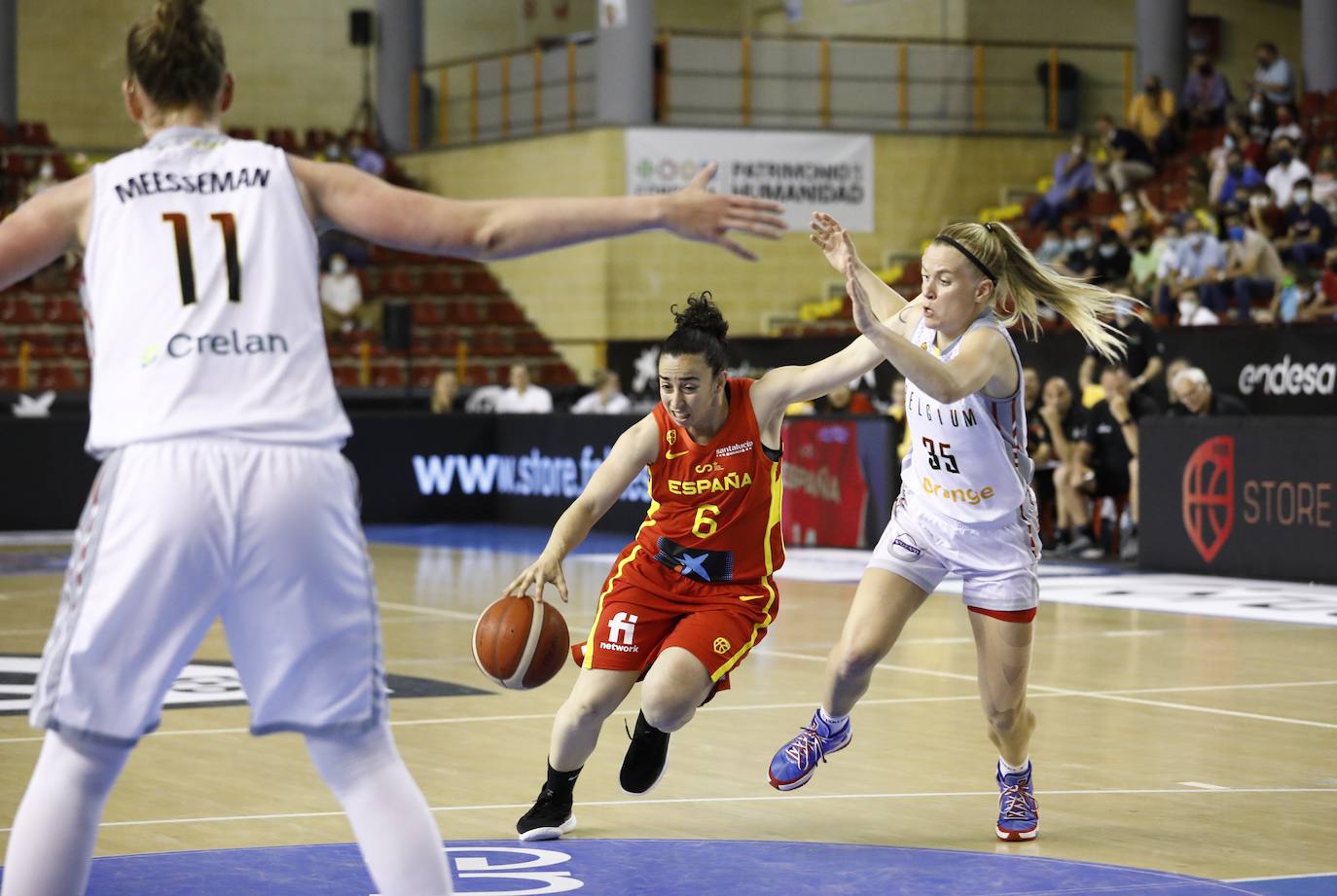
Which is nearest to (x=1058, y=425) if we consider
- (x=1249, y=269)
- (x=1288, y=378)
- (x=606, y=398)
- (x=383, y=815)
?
(x=1288, y=378)

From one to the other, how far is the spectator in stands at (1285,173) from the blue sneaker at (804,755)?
52.7 ft

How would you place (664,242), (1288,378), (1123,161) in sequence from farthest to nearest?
1. (664,242)
2. (1123,161)
3. (1288,378)

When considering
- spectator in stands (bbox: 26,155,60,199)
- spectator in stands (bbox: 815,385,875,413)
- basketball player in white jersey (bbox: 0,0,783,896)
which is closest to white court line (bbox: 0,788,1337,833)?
basketball player in white jersey (bbox: 0,0,783,896)

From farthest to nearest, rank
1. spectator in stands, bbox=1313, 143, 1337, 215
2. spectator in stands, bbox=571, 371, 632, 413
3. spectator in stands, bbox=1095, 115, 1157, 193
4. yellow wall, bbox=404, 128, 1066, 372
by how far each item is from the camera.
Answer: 1. yellow wall, bbox=404, 128, 1066, 372
2. spectator in stands, bbox=1095, 115, 1157, 193
3. spectator in stands, bbox=571, 371, 632, 413
4. spectator in stands, bbox=1313, 143, 1337, 215

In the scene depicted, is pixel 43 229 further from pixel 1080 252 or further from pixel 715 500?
pixel 1080 252

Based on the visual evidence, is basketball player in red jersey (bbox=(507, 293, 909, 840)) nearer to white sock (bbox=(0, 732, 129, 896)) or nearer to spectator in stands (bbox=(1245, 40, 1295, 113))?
white sock (bbox=(0, 732, 129, 896))

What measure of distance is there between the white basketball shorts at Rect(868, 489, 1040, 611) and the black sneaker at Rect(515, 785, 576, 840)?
4.08 ft

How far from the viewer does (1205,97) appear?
2595cm

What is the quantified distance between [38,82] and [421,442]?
40.0 ft

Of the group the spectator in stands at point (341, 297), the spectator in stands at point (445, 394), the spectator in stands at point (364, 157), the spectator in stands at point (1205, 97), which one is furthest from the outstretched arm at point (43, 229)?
the spectator in stands at point (364, 157)

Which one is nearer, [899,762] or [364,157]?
[899,762]

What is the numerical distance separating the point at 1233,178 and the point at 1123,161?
3132 millimetres

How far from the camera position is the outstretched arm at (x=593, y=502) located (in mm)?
5918

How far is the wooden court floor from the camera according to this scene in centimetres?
646
